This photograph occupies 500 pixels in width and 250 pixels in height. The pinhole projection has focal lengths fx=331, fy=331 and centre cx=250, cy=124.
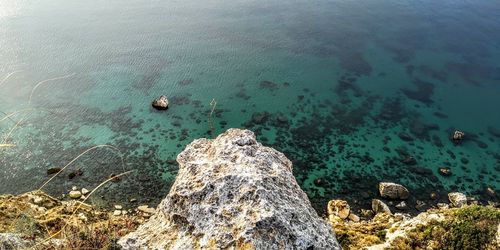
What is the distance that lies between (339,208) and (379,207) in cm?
250

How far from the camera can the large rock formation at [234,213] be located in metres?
6.92

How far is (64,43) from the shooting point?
119ft

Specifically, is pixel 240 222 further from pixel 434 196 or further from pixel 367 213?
pixel 434 196

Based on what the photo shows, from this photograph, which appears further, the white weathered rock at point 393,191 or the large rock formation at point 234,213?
the white weathered rock at point 393,191

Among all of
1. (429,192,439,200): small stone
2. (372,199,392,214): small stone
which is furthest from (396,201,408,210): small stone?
(429,192,439,200): small stone

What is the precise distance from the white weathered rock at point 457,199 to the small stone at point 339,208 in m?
7.01

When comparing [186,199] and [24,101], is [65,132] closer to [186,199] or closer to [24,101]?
[24,101]

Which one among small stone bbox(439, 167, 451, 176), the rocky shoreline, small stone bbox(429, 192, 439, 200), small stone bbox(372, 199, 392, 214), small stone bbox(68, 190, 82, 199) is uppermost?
the rocky shoreline

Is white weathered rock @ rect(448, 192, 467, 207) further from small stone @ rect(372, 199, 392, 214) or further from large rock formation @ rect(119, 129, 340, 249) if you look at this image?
large rock formation @ rect(119, 129, 340, 249)

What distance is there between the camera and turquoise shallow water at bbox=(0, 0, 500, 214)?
22.2 metres

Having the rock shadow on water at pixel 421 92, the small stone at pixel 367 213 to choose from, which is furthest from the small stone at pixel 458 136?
the small stone at pixel 367 213

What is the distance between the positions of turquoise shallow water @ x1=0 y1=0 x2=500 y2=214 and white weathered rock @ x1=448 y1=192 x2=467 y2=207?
2.24 feet

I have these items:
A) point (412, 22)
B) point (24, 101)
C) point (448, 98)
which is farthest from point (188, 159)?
point (412, 22)

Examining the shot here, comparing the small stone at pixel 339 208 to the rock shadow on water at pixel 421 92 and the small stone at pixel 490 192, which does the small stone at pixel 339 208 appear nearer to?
the small stone at pixel 490 192
